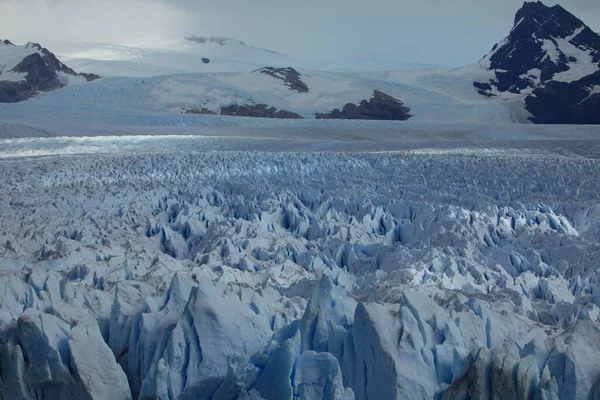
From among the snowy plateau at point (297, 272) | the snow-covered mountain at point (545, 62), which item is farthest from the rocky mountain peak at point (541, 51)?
the snowy plateau at point (297, 272)

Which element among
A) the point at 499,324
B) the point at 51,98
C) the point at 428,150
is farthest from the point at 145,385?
the point at 51,98

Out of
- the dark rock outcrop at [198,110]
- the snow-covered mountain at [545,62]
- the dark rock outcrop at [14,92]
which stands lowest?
the dark rock outcrop at [198,110]

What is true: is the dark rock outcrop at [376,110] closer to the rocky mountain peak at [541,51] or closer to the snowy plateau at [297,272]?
the rocky mountain peak at [541,51]

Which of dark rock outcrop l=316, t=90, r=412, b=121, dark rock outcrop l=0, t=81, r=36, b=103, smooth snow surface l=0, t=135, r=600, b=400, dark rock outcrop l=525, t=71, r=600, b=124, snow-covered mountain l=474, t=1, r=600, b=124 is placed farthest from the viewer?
snow-covered mountain l=474, t=1, r=600, b=124

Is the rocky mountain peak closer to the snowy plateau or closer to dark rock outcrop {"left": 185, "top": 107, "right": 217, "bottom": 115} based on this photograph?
dark rock outcrop {"left": 185, "top": 107, "right": 217, "bottom": 115}

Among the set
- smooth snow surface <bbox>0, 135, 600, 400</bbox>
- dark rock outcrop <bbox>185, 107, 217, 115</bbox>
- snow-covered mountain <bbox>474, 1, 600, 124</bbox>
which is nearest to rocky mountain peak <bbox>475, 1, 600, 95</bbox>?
snow-covered mountain <bbox>474, 1, 600, 124</bbox>

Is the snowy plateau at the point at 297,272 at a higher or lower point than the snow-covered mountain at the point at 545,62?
lower

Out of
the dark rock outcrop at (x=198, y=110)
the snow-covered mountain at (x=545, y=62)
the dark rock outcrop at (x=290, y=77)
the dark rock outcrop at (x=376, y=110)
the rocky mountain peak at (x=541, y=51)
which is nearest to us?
the dark rock outcrop at (x=198, y=110)

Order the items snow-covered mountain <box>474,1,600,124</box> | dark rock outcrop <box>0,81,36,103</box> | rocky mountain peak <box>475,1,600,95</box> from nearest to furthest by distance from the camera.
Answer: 1. dark rock outcrop <box>0,81,36,103</box>
2. snow-covered mountain <box>474,1,600,124</box>
3. rocky mountain peak <box>475,1,600,95</box>
